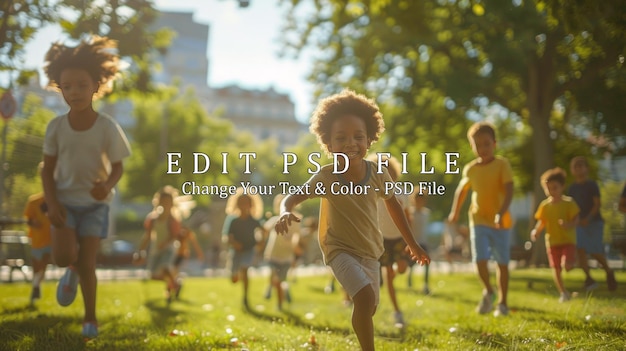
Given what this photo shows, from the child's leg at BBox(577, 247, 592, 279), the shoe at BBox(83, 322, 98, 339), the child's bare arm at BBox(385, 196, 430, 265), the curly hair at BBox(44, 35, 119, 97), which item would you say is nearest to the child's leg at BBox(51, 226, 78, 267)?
the shoe at BBox(83, 322, 98, 339)

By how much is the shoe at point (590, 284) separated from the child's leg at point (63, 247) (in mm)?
4120

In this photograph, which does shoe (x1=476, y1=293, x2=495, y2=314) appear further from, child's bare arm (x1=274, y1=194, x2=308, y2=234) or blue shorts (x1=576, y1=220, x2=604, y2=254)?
child's bare arm (x1=274, y1=194, x2=308, y2=234)

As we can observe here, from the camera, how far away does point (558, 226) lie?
6770mm

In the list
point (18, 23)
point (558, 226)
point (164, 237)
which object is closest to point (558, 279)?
point (558, 226)

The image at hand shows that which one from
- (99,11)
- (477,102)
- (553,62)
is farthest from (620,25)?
(477,102)

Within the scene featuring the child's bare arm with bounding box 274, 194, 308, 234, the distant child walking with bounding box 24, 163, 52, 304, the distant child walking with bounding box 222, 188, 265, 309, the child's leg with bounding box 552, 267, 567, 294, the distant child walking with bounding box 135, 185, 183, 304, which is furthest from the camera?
the distant child walking with bounding box 135, 185, 183, 304

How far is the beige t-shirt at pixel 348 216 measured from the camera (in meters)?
4.18

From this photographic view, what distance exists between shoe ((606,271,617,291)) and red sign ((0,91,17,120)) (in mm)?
6117

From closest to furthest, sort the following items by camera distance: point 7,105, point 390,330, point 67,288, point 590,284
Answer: point 67,288
point 590,284
point 390,330
point 7,105

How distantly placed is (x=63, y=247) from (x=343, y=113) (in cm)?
236

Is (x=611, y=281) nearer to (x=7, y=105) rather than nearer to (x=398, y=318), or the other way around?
(x=398, y=318)

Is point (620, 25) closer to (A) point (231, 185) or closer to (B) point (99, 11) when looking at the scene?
(A) point (231, 185)

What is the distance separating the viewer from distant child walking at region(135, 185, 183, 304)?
1119 centimetres

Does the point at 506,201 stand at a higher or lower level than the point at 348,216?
higher
